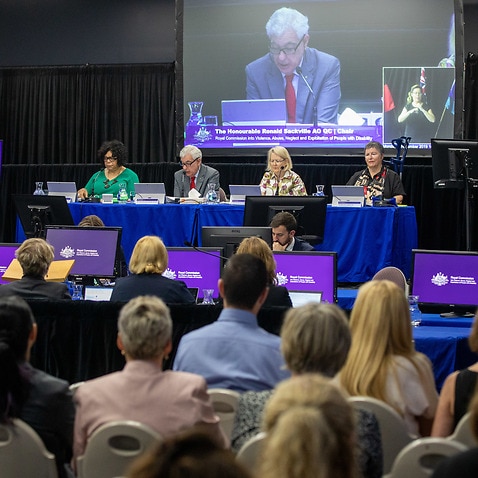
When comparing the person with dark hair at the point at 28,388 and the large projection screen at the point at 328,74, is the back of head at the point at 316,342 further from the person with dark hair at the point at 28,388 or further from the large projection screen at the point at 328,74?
the large projection screen at the point at 328,74

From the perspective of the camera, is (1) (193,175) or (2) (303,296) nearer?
(2) (303,296)

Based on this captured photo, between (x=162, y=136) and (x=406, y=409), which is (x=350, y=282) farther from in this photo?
(x=406, y=409)

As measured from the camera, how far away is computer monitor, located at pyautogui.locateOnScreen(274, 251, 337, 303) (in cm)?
596

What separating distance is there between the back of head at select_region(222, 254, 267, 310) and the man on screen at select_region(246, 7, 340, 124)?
798 cm

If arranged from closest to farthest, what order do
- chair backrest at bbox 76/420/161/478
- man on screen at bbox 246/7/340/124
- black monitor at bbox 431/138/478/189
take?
chair backrest at bbox 76/420/161/478 → black monitor at bbox 431/138/478/189 → man on screen at bbox 246/7/340/124

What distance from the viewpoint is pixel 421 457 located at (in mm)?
2561

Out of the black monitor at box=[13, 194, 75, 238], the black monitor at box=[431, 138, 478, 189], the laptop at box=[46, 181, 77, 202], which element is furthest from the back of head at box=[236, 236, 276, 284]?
the laptop at box=[46, 181, 77, 202]

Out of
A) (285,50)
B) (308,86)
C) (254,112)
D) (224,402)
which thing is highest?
(285,50)

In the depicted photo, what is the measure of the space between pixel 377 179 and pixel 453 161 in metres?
1.07

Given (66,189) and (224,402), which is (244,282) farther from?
(66,189)

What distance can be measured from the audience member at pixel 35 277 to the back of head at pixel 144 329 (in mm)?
2116

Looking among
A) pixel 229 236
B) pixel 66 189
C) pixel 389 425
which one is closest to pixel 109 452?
pixel 389 425

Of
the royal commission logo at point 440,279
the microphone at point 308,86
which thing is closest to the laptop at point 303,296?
the royal commission logo at point 440,279

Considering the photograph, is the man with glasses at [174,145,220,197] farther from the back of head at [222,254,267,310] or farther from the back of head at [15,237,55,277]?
the back of head at [222,254,267,310]
